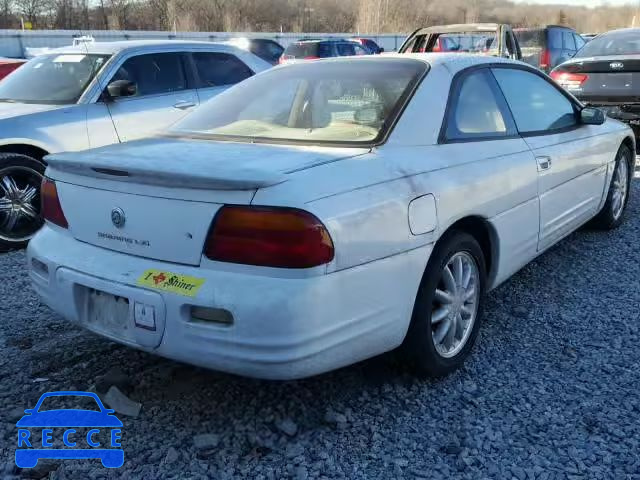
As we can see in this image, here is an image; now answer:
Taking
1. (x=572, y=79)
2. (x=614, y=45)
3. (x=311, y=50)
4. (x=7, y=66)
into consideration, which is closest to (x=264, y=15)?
(x=311, y=50)

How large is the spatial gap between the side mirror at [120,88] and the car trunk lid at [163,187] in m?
2.87

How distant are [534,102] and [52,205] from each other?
2807 mm

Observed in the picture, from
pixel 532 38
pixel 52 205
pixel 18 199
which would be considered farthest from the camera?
pixel 532 38

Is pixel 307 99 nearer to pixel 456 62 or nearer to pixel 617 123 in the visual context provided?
pixel 456 62

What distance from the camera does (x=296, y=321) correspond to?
2225mm

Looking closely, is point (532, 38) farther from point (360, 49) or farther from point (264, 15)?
point (264, 15)

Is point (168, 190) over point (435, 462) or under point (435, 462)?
over

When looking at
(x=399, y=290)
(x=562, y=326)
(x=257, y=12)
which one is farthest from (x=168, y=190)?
(x=257, y=12)

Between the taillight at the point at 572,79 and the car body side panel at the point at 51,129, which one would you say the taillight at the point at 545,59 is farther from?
the car body side panel at the point at 51,129

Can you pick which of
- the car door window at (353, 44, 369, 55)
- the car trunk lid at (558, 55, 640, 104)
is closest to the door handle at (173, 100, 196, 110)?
the car trunk lid at (558, 55, 640, 104)

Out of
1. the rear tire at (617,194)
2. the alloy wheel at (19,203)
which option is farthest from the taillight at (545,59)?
the alloy wheel at (19,203)

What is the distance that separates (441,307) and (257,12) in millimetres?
61864

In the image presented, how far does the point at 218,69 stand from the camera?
6.66 m

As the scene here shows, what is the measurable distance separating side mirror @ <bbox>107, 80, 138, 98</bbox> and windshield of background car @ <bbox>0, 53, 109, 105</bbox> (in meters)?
0.25
